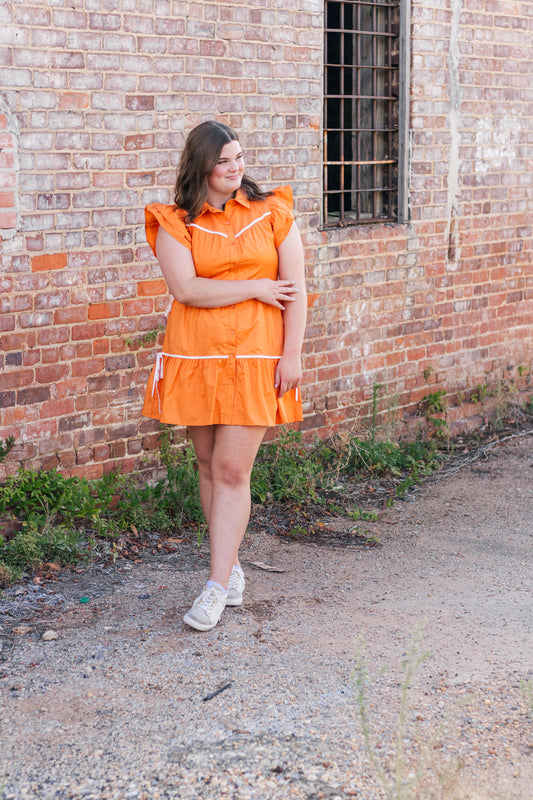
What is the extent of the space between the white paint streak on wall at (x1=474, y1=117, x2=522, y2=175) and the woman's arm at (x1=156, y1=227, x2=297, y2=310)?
12.9 ft

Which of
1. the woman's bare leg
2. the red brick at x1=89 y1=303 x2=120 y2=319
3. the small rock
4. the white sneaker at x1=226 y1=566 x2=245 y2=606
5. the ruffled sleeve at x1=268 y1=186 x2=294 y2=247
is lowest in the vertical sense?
the small rock

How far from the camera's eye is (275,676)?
137 inches

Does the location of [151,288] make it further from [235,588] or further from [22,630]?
[22,630]

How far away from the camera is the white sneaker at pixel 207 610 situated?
150 inches

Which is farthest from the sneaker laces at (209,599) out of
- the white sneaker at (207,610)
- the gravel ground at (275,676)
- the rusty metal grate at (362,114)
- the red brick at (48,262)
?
the rusty metal grate at (362,114)

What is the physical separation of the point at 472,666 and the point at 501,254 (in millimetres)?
4638

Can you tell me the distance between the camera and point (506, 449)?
6922mm

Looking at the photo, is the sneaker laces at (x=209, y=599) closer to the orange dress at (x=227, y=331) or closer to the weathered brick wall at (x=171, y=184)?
the orange dress at (x=227, y=331)

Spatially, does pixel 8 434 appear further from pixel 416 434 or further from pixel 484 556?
pixel 416 434

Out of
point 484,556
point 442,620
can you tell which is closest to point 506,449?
point 484,556

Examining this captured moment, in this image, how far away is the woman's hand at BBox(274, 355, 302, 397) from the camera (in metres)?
3.84

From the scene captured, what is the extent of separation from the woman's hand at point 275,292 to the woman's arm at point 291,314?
28 mm

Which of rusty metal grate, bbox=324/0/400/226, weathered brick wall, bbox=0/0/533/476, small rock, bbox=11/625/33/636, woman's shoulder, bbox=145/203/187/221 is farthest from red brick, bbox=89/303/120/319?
rusty metal grate, bbox=324/0/400/226

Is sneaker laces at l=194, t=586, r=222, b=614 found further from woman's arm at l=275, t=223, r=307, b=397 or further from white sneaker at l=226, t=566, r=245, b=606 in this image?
woman's arm at l=275, t=223, r=307, b=397
